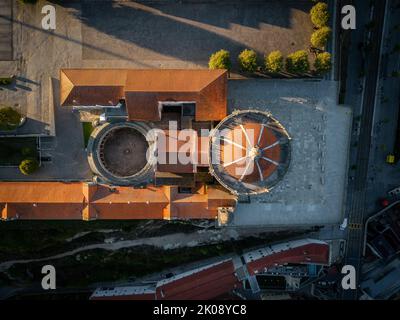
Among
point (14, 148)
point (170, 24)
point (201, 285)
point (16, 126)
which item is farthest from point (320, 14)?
point (14, 148)

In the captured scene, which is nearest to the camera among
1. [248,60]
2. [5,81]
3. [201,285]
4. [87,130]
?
[248,60]

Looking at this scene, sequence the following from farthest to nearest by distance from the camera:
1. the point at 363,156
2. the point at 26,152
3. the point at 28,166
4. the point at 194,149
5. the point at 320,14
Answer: the point at 363,156
the point at 26,152
the point at 28,166
the point at 320,14
the point at 194,149

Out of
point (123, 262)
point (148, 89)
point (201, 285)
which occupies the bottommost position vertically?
point (201, 285)

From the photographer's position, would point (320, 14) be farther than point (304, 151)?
No

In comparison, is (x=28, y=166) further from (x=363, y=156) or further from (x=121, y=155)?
(x=363, y=156)

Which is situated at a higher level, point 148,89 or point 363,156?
point 148,89

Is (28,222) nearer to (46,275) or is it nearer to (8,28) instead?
(46,275)
